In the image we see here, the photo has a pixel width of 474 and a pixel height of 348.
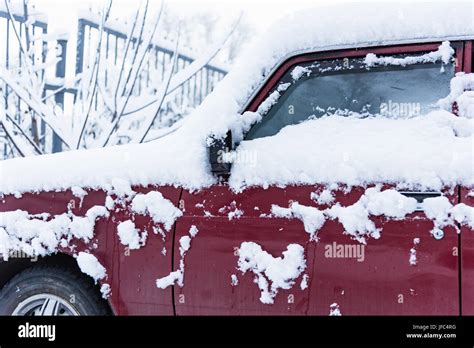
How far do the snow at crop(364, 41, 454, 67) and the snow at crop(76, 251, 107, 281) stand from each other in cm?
154

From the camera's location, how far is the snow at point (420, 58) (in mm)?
2418

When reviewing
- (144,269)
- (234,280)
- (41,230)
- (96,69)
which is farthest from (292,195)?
(96,69)

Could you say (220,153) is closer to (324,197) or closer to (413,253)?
(324,197)

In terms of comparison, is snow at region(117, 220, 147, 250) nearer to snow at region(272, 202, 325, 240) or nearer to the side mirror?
the side mirror

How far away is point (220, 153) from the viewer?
251cm

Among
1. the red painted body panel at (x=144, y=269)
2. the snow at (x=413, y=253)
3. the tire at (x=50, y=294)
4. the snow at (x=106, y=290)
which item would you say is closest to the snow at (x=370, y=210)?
the snow at (x=413, y=253)

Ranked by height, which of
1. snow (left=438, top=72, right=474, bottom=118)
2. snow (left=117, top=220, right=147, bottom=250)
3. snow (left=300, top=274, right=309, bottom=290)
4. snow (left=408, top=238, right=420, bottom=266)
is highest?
snow (left=438, top=72, right=474, bottom=118)

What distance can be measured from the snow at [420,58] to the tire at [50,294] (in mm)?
1667

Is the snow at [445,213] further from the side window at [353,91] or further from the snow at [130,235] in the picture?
the snow at [130,235]

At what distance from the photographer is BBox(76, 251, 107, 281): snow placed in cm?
267

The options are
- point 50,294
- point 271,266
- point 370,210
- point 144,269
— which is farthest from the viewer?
point 50,294

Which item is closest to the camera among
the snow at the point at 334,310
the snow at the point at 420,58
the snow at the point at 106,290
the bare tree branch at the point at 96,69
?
the snow at the point at 334,310

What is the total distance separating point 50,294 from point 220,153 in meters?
1.09

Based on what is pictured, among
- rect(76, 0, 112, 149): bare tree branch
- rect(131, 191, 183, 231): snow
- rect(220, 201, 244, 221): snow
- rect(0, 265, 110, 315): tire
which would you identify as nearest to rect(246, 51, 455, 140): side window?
rect(220, 201, 244, 221): snow
